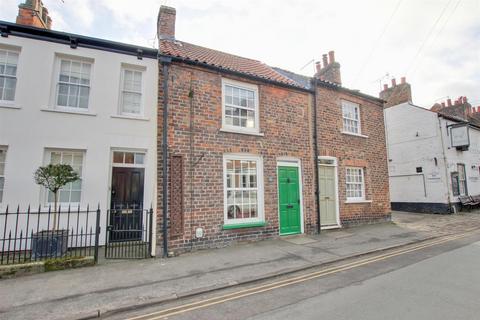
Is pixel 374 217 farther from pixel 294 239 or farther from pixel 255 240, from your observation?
pixel 255 240

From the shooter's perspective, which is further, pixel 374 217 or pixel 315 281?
pixel 374 217

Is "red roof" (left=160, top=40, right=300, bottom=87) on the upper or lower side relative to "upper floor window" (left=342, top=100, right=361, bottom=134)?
upper

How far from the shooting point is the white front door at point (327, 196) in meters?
10.4

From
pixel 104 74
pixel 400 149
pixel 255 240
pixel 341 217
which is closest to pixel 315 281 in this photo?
pixel 255 240

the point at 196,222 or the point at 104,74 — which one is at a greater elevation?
the point at 104,74

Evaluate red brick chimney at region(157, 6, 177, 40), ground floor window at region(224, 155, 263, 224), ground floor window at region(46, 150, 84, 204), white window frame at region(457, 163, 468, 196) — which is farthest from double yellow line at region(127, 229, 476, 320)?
white window frame at region(457, 163, 468, 196)

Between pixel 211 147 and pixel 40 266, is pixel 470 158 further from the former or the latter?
pixel 40 266

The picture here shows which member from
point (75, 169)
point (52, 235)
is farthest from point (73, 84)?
point (52, 235)

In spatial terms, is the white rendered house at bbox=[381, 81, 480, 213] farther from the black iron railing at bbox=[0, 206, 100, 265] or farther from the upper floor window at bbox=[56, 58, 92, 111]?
the upper floor window at bbox=[56, 58, 92, 111]

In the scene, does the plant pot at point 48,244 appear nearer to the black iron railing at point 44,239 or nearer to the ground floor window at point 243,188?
the black iron railing at point 44,239

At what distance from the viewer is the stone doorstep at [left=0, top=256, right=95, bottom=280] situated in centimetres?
551

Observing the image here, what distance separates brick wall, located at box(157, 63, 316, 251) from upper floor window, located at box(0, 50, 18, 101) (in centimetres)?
452

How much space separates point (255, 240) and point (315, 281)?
349 cm

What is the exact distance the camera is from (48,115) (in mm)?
7797
